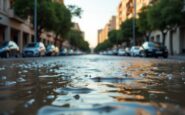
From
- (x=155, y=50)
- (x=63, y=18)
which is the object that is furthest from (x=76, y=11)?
(x=155, y=50)

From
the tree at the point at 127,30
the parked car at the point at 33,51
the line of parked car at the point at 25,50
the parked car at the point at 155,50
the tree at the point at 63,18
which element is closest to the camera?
the line of parked car at the point at 25,50

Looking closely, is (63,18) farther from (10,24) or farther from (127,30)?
(127,30)

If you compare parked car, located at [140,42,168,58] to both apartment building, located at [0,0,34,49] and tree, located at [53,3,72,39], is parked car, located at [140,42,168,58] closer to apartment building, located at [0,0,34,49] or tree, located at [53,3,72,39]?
apartment building, located at [0,0,34,49]

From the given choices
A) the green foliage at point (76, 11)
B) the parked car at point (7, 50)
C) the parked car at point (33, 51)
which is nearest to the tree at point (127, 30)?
the green foliage at point (76, 11)

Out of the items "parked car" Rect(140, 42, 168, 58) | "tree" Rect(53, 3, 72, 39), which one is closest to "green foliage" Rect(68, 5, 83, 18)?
"tree" Rect(53, 3, 72, 39)

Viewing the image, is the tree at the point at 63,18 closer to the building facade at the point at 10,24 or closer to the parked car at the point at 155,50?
the building facade at the point at 10,24

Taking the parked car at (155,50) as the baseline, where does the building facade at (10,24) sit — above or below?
above

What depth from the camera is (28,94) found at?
490 cm

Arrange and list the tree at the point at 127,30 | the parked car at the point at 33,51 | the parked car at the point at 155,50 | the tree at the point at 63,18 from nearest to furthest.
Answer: the parked car at the point at 155,50 → the parked car at the point at 33,51 → the tree at the point at 63,18 → the tree at the point at 127,30

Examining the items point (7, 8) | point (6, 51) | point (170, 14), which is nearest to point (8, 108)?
point (6, 51)

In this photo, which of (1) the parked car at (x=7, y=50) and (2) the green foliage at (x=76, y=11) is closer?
(1) the parked car at (x=7, y=50)

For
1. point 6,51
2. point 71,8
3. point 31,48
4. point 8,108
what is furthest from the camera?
point 71,8

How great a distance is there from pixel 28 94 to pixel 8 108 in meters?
1.19

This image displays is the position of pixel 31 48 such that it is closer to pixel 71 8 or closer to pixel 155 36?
pixel 71 8
